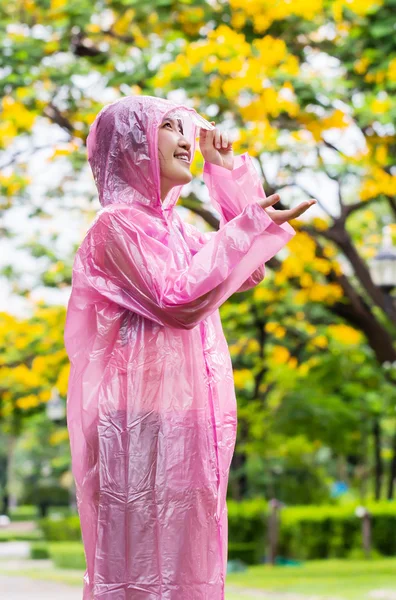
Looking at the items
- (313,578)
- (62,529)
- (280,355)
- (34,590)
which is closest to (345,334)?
(280,355)

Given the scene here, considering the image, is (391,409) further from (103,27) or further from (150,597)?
(150,597)

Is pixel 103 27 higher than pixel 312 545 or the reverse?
higher

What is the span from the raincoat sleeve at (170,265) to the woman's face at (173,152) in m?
0.15

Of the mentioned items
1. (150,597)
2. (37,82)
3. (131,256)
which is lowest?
(150,597)

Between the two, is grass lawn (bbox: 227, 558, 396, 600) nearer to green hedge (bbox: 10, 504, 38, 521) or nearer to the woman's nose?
the woman's nose

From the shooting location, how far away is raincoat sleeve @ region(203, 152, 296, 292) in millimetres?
2596

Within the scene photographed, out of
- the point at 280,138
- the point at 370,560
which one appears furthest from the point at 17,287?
the point at 370,560

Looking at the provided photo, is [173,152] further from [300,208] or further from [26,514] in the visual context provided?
[26,514]

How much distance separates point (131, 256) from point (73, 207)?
880 cm

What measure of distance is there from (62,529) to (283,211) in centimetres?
2018

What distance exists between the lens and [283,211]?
2328mm

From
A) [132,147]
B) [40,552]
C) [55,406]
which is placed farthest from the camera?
[40,552]

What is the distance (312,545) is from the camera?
55.6ft

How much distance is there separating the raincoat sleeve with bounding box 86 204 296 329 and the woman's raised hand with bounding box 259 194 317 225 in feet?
0.05
